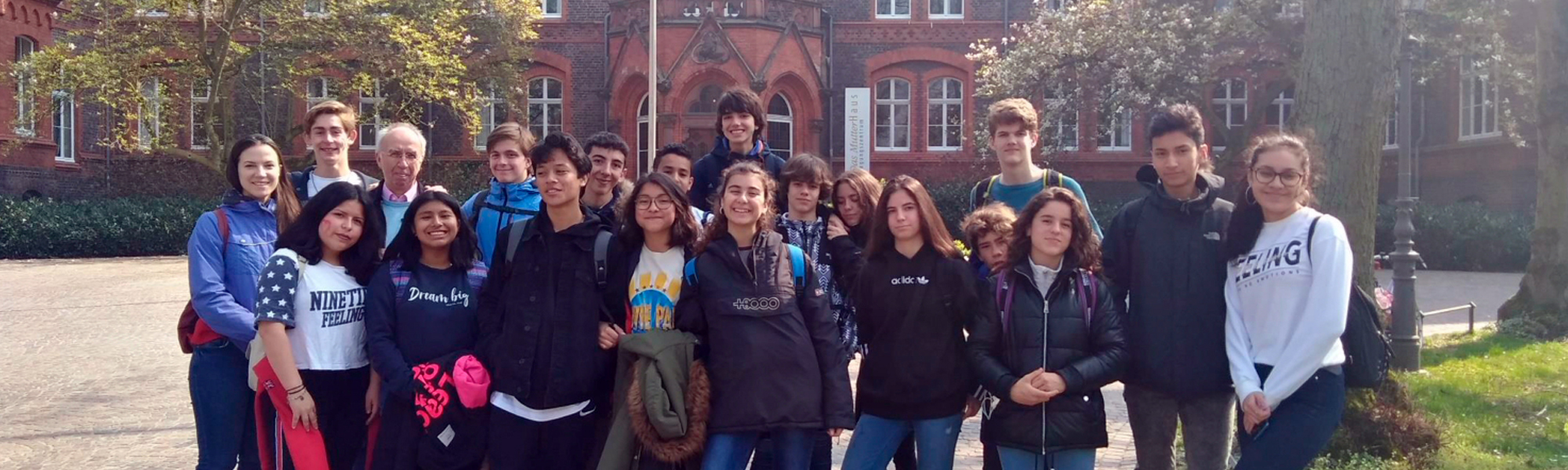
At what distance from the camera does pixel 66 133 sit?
28141 mm

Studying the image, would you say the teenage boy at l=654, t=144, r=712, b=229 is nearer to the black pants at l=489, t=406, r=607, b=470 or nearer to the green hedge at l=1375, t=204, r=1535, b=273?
the black pants at l=489, t=406, r=607, b=470

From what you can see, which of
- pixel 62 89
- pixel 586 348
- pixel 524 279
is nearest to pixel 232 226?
pixel 524 279

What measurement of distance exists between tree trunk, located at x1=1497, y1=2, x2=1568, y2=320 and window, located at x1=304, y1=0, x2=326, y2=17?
2058 cm

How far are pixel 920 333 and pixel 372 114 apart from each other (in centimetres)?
2263

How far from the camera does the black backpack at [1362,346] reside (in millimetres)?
3895

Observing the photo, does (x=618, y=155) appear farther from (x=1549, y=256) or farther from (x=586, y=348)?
(x=1549, y=256)

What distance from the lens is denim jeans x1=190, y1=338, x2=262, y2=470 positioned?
462cm

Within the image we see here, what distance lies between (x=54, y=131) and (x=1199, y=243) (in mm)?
30376

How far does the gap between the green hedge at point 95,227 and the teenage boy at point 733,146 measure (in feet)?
71.5

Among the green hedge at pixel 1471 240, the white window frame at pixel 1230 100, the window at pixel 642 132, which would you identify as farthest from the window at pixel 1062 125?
the window at pixel 642 132

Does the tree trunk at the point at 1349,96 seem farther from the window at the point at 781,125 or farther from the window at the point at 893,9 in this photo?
the window at the point at 893,9

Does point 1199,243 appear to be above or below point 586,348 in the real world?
above

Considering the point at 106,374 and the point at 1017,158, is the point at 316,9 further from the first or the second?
the point at 1017,158

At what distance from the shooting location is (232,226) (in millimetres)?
4746
